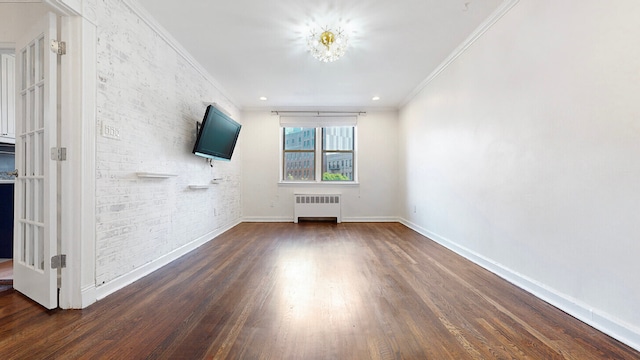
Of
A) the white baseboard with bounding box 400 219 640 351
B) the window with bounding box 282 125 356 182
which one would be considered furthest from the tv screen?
the white baseboard with bounding box 400 219 640 351

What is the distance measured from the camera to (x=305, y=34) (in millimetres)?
2889

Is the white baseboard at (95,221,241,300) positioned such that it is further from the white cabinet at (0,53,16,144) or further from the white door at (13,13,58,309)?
the white cabinet at (0,53,16,144)

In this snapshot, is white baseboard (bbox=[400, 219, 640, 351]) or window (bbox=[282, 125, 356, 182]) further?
window (bbox=[282, 125, 356, 182])

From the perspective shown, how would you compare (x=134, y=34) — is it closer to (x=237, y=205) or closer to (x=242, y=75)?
(x=242, y=75)

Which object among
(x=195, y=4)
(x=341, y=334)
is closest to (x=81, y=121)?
(x=195, y=4)

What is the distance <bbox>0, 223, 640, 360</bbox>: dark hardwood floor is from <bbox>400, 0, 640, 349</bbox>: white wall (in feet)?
0.93

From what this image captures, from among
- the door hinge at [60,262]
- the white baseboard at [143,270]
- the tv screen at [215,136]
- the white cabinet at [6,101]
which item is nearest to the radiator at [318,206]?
the tv screen at [215,136]

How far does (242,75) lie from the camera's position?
405 cm

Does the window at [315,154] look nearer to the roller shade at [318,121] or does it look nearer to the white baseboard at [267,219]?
the roller shade at [318,121]

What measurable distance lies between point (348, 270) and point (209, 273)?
1.44 meters

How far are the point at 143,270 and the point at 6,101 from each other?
2.72m

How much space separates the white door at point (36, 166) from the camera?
70.8 inches

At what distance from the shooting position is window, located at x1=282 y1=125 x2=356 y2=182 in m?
6.07

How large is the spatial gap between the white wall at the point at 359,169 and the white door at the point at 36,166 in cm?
387
